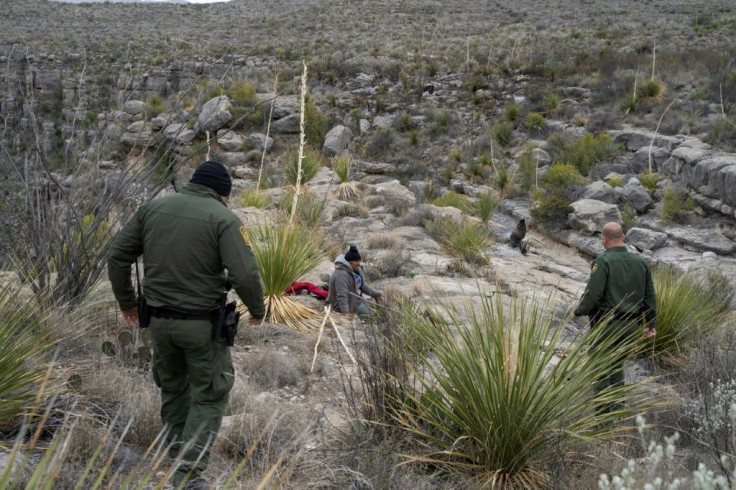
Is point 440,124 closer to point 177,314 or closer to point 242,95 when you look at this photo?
point 242,95

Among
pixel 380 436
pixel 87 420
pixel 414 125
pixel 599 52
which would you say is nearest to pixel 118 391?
pixel 87 420

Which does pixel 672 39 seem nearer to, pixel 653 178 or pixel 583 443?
pixel 653 178

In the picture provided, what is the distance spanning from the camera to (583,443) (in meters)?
3.27

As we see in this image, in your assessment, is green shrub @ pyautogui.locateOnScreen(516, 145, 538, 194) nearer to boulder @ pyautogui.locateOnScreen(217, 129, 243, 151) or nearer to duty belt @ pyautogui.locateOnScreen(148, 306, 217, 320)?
boulder @ pyautogui.locateOnScreen(217, 129, 243, 151)

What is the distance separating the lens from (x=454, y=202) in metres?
14.4

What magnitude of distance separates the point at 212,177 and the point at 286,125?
56.8 feet

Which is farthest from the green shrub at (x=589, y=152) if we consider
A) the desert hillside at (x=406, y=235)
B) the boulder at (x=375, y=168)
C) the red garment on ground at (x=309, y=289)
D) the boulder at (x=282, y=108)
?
the red garment on ground at (x=309, y=289)

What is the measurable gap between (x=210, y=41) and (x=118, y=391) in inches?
1269

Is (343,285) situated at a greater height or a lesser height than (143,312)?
lesser

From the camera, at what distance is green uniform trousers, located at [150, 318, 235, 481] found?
3.16 m

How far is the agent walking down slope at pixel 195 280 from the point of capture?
3.18 metres

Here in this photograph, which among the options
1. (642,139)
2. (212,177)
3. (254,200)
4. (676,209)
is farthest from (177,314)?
(642,139)

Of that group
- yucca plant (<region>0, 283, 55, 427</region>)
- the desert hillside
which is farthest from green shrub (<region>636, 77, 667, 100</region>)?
yucca plant (<region>0, 283, 55, 427</region>)

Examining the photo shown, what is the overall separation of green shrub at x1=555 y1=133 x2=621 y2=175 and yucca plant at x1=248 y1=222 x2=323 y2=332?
1101cm
